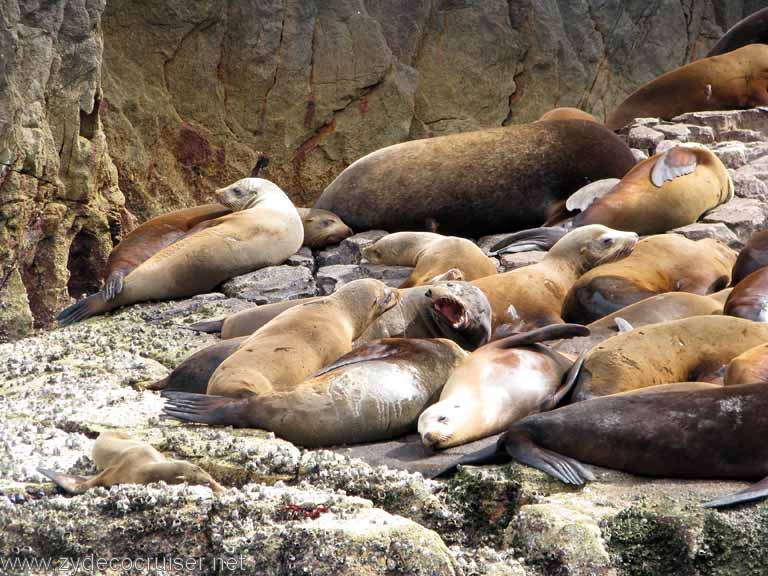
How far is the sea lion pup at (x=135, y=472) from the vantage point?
3633 mm

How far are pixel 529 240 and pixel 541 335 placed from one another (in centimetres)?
295

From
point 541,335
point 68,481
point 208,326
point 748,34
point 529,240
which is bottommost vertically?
point 529,240

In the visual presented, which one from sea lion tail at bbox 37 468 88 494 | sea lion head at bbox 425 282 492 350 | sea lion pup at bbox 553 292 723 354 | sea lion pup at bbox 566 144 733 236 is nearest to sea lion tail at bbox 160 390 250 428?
sea lion tail at bbox 37 468 88 494

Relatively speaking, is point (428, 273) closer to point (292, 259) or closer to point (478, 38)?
point (292, 259)

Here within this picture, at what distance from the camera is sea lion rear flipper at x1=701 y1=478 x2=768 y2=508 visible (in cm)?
341

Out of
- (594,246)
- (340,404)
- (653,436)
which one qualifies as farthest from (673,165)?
(653,436)

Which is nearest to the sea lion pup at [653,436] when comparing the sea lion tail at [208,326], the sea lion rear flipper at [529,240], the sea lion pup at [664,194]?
the sea lion tail at [208,326]

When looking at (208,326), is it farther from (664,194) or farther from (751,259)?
(664,194)

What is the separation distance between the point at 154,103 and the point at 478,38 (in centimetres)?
420

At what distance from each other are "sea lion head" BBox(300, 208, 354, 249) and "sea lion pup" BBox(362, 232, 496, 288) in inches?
21.7

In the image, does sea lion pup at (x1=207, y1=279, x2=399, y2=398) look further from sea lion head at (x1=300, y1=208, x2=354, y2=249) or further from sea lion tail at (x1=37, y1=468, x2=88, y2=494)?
sea lion head at (x1=300, y1=208, x2=354, y2=249)

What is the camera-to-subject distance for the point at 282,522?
3.30 meters

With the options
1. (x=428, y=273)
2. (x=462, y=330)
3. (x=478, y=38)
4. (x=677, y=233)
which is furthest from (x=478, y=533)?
(x=478, y=38)

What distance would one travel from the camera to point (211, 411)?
4.46 m
